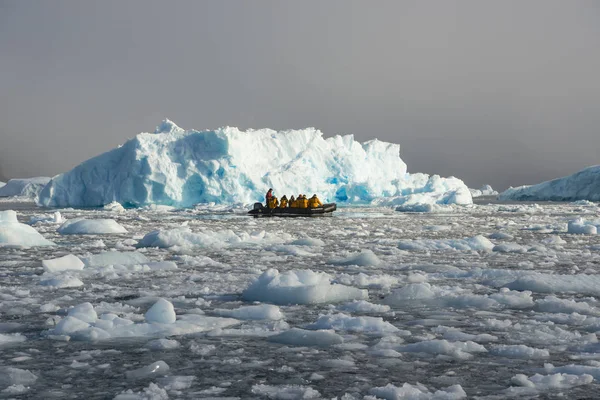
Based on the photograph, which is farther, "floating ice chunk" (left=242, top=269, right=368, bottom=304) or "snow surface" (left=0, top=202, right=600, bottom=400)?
"floating ice chunk" (left=242, top=269, right=368, bottom=304)

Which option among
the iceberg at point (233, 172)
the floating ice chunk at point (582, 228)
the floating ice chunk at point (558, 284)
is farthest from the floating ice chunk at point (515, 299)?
the iceberg at point (233, 172)

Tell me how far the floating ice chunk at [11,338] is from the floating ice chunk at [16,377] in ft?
2.33

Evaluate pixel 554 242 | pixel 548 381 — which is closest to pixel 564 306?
pixel 548 381

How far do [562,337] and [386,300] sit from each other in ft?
5.98

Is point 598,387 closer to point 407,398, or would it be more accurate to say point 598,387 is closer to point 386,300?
point 407,398

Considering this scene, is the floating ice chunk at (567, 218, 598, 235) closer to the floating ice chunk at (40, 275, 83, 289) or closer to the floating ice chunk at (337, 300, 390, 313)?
the floating ice chunk at (337, 300, 390, 313)

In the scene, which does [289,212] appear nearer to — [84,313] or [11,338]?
[84,313]

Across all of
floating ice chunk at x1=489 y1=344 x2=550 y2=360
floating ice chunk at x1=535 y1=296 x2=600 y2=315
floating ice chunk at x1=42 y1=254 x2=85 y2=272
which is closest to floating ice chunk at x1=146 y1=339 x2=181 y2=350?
floating ice chunk at x1=489 y1=344 x2=550 y2=360

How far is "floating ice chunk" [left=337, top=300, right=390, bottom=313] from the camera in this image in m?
5.10

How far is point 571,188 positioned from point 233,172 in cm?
4678

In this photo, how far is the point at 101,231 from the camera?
15609 mm

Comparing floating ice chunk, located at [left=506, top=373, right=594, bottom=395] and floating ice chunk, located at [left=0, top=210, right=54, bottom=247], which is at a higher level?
floating ice chunk, located at [left=0, top=210, right=54, bottom=247]

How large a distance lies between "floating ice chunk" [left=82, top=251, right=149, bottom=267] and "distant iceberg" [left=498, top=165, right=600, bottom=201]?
2526 inches

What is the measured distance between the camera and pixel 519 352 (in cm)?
368
